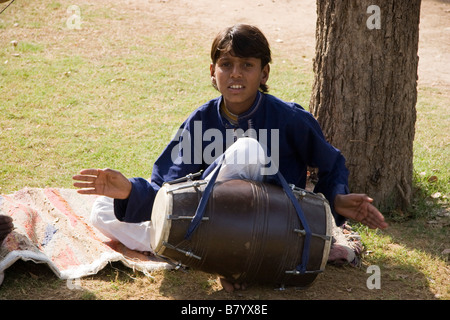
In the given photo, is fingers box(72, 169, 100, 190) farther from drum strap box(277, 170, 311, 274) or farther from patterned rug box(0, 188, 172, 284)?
drum strap box(277, 170, 311, 274)

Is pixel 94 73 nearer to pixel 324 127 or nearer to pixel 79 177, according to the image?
pixel 324 127

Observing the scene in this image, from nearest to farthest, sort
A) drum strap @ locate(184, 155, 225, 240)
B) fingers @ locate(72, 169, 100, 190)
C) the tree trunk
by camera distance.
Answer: drum strap @ locate(184, 155, 225, 240)
fingers @ locate(72, 169, 100, 190)
the tree trunk

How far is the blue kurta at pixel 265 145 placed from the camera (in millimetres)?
3330

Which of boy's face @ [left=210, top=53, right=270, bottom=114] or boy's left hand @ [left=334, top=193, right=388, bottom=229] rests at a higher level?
boy's face @ [left=210, top=53, right=270, bottom=114]

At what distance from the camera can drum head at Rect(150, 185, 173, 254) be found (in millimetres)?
2885

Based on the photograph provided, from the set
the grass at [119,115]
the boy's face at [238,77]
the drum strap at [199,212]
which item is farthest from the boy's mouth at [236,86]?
the grass at [119,115]

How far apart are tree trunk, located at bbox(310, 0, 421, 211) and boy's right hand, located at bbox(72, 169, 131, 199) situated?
181 centimetres

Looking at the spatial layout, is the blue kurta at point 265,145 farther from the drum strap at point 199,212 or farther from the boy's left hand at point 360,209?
the drum strap at point 199,212

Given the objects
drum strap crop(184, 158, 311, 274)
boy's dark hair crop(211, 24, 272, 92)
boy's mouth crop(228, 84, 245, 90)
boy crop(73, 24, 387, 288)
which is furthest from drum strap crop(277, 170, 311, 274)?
boy's dark hair crop(211, 24, 272, 92)

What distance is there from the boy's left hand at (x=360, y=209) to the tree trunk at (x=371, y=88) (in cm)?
116

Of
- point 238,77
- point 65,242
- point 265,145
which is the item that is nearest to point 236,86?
point 238,77

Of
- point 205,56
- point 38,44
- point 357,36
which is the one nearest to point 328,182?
point 357,36

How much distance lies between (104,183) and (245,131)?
2.91 feet

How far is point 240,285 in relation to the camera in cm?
320
